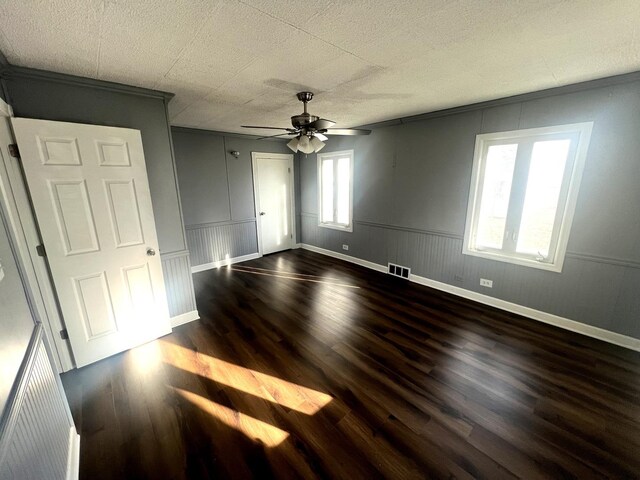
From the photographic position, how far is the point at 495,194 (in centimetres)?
310

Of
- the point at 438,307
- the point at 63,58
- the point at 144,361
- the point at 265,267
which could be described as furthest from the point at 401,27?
the point at 265,267

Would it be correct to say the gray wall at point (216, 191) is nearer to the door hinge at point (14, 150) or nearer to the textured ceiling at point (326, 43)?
the textured ceiling at point (326, 43)

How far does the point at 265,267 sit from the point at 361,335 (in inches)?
104

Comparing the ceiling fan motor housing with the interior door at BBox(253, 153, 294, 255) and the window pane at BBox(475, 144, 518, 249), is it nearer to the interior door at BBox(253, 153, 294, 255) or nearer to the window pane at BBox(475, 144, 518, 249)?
the window pane at BBox(475, 144, 518, 249)

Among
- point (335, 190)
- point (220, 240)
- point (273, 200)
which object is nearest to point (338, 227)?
point (335, 190)

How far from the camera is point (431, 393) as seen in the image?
196cm

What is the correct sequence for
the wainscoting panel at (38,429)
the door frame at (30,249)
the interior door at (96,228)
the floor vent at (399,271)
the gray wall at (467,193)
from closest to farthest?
1. the wainscoting panel at (38,429)
2. the door frame at (30,249)
3. the interior door at (96,228)
4. the gray wall at (467,193)
5. the floor vent at (399,271)

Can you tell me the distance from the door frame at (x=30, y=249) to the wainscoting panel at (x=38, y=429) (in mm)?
489

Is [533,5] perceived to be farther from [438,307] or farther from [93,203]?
[93,203]

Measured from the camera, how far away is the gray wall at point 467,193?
234 centimetres

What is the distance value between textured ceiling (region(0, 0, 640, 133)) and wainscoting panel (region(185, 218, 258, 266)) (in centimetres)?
259

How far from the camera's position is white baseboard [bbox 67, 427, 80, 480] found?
4.54 feet

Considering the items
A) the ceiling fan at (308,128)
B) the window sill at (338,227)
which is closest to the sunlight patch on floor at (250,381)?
the ceiling fan at (308,128)

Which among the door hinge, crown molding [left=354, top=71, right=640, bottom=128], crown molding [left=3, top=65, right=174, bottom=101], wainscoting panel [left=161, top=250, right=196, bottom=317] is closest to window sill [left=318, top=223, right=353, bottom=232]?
crown molding [left=354, top=71, right=640, bottom=128]
